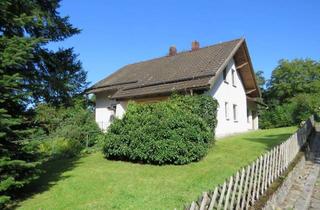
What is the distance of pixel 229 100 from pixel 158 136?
11.5 m

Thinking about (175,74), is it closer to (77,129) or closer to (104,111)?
(77,129)

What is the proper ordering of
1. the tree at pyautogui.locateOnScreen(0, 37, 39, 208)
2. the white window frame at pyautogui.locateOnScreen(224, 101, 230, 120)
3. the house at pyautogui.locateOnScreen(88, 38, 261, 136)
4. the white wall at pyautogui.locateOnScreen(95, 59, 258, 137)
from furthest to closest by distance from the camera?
the white window frame at pyautogui.locateOnScreen(224, 101, 230, 120) → the white wall at pyautogui.locateOnScreen(95, 59, 258, 137) → the house at pyautogui.locateOnScreen(88, 38, 261, 136) → the tree at pyautogui.locateOnScreen(0, 37, 39, 208)

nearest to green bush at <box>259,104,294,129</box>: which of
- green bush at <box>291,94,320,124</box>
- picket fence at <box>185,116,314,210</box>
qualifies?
green bush at <box>291,94,320,124</box>

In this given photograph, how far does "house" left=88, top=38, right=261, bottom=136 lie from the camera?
1945cm

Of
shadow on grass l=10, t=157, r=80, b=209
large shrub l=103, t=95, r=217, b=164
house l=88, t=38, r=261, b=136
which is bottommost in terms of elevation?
shadow on grass l=10, t=157, r=80, b=209

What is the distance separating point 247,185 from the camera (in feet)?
21.6

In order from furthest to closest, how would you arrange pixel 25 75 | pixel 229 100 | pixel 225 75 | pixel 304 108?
pixel 304 108 < pixel 229 100 < pixel 225 75 < pixel 25 75

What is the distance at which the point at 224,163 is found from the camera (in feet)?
39.8

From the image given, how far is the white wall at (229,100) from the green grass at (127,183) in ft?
22.5

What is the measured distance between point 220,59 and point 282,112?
16.7m

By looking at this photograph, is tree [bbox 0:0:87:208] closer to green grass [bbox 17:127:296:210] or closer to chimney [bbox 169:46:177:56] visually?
green grass [bbox 17:127:296:210]

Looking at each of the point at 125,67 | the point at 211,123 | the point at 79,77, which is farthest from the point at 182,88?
the point at 125,67

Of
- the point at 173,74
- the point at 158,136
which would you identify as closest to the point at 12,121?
the point at 158,136

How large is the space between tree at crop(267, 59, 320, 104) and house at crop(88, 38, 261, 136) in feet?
75.6
